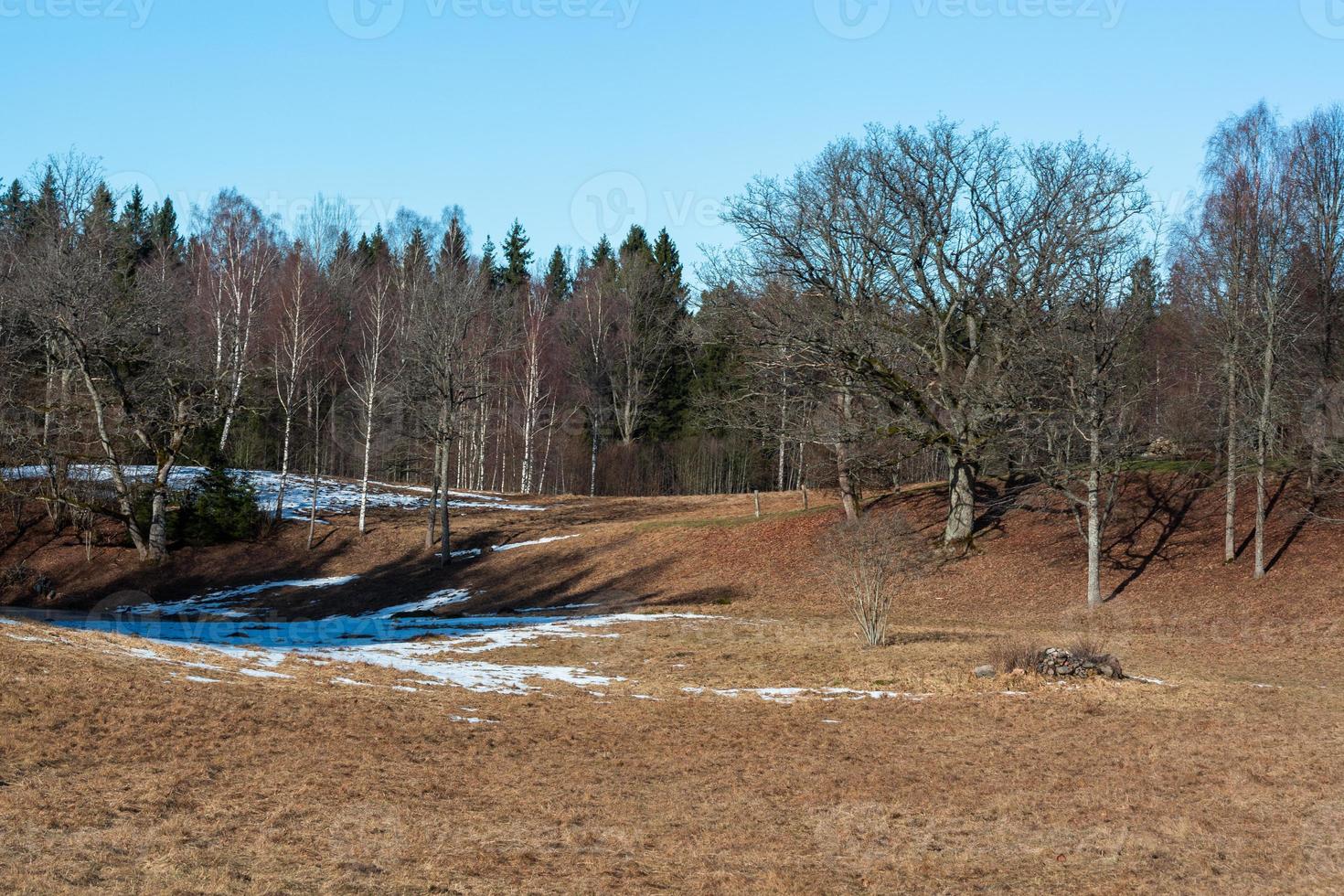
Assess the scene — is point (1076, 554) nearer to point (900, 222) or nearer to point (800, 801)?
point (900, 222)

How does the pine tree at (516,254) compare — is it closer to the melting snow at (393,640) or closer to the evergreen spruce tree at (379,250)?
the evergreen spruce tree at (379,250)

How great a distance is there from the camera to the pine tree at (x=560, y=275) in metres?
74.6

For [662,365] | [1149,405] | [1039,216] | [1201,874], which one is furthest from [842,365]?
[662,365]

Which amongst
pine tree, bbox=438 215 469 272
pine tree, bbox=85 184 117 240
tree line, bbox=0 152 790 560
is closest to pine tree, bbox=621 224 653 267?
tree line, bbox=0 152 790 560

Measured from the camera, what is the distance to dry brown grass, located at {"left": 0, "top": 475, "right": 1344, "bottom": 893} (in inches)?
281

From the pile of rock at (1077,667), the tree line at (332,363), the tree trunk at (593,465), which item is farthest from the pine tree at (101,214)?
the pile of rock at (1077,667)

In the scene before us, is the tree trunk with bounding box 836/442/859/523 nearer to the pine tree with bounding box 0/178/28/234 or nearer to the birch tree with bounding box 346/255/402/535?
the birch tree with bounding box 346/255/402/535

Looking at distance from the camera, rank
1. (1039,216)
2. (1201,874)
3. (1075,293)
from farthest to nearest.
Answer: (1039,216), (1075,293), (1201,874)

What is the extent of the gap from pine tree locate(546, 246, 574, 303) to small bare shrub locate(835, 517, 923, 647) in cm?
5550

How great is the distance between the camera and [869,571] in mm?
18438

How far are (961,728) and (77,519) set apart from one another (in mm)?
32835

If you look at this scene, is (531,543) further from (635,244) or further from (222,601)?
(635,244)

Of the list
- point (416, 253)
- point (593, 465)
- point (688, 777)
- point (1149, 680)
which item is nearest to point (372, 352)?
point (416, 253)

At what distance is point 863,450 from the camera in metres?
32.6
